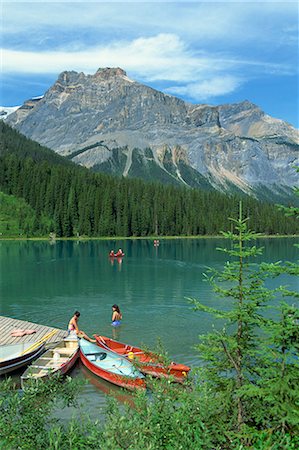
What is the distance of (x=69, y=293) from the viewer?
58.2m

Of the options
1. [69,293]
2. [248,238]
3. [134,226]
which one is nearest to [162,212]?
[134,226]

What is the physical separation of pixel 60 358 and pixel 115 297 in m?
27.7

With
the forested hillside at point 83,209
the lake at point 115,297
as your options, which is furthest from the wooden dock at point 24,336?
the forested hillside at point 83,209

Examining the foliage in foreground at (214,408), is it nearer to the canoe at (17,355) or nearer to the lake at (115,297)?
the lake at (115,297)

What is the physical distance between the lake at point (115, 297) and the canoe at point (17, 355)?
2.85 meters

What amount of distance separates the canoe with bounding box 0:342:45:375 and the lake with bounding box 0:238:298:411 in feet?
9.35

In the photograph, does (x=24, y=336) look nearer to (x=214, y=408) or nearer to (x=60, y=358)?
(x=60, y=358)

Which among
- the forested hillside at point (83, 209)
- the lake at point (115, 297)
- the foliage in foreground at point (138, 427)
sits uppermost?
the forested hillside at point (83, 209)

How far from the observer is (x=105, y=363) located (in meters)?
27.5

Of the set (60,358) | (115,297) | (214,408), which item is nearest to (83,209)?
(115,297)

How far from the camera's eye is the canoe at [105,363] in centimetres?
2570

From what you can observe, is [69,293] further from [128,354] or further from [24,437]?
[24,437]

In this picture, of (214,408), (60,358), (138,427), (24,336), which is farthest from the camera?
(24,336)

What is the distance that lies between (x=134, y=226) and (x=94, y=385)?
164 meters
